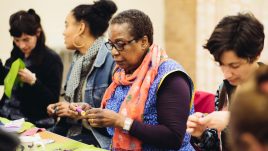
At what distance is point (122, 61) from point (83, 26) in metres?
0.71

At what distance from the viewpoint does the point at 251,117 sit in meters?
0.89

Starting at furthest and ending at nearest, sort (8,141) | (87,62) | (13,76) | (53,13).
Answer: (53,13) → (13,76) → (87,62) → (8,141)

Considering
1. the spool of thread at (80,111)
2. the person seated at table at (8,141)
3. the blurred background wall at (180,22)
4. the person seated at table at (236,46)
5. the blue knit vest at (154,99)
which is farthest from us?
the blurred background wall at (180,22)

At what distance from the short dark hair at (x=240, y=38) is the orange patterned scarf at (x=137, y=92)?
11.3 inches

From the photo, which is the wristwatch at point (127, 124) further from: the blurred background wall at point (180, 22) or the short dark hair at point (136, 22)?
the blurred background wall at point (180, 22)

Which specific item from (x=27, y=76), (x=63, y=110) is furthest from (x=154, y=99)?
(x=27, y=76)

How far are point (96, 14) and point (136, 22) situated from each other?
719 millimetres

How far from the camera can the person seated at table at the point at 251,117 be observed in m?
0.88

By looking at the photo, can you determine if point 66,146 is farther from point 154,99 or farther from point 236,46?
point 236,46

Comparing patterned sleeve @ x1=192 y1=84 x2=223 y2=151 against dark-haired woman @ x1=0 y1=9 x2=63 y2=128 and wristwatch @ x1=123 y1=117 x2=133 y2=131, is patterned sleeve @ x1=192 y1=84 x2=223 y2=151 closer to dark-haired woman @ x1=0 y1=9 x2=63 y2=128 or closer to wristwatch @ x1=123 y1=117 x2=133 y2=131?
Answer: wristwatch @ x1=123 y1=117 x2=133 y2=131

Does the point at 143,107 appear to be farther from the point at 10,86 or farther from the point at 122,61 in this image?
the point at 10,86

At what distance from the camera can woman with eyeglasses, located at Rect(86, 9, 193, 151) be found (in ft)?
6.73

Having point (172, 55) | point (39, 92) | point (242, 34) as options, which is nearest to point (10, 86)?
point (39, 92)

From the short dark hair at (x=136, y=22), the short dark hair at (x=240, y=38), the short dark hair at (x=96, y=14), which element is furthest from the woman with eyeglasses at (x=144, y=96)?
the short dark hair at (x=96, y=14)
